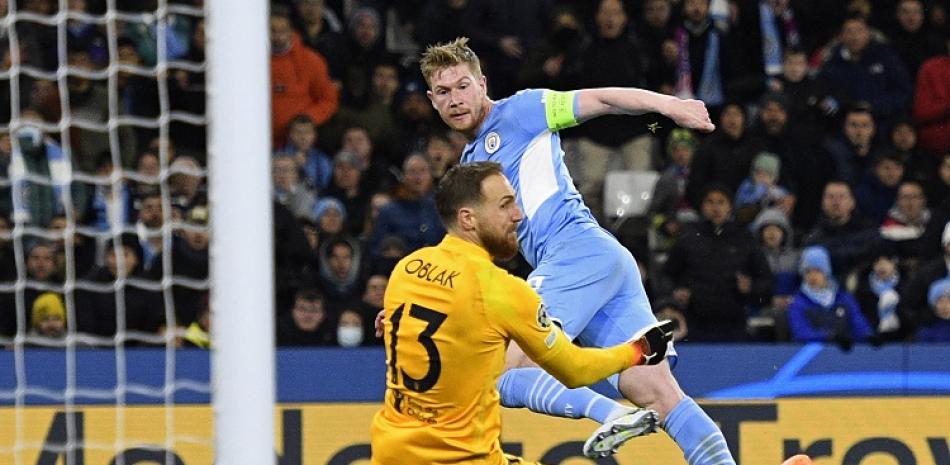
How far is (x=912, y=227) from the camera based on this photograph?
453 inches

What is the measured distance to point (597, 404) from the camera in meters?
6.62

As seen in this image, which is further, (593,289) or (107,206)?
(107,206)

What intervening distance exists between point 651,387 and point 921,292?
14.2 ft

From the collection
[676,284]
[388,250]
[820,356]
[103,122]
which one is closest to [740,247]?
[676,284]

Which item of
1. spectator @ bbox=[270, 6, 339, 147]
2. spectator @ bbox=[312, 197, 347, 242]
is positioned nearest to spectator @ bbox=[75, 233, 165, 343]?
spectator @ bbox=[312, 197, 347, 242]

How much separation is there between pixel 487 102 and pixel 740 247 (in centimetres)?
446

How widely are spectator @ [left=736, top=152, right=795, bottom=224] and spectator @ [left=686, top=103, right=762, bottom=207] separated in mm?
49

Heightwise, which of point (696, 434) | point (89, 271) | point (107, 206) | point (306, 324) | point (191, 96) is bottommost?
point (696, 434)

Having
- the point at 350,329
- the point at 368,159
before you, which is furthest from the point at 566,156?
the point at 350,329

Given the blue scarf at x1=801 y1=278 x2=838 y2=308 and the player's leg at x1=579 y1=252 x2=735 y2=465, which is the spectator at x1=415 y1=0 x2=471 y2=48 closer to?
the blue scarf at x1=801 y1=278 x2=838 y2=308

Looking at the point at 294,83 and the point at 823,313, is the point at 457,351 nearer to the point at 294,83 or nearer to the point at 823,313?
the point at 823,313

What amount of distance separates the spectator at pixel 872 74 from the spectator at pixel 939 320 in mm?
2179

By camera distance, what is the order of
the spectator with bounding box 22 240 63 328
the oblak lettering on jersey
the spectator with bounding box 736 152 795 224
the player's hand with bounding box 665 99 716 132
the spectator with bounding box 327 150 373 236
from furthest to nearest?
the spectator with bounding box 736 152 795 224 → the spectator with bounding box 327 150 373 236 → the spectator with bounding box 22 240 63 328 → the player's hand with bounding box 665 99 716 132 → the oblak lettering on jersey

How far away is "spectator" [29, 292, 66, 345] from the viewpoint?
902 centimetres
